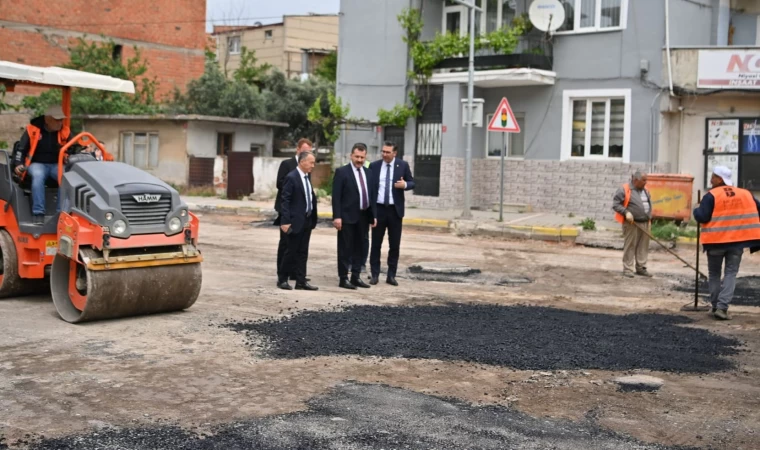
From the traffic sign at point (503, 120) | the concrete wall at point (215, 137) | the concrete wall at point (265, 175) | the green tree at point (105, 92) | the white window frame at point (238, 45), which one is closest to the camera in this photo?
the traffic sign at point (503, 120)

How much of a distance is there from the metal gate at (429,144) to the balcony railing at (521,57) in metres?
1.43

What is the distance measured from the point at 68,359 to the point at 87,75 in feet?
13.6

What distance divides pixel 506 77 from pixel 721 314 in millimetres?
13774

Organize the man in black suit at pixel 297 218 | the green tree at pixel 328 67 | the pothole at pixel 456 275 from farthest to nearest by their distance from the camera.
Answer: the green tree at pixel 328 67 → the pothole at pixel 456 275 → the man in black suit at pixel 297 218

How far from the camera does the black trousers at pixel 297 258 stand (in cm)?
1162

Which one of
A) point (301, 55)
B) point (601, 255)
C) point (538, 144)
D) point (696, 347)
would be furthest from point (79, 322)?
point (301, 55)

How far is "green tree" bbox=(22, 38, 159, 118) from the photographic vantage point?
33.6 metres

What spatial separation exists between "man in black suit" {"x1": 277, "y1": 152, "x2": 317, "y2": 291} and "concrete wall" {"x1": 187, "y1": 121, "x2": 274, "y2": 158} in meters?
20.2

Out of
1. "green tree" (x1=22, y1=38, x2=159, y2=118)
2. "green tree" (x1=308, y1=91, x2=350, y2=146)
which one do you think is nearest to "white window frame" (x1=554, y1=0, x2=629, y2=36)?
"green tree" (x1=308, y1=91, x2=350, y2=146)

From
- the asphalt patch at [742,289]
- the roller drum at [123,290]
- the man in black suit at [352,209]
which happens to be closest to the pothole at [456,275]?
the man in black suit at [352,209]

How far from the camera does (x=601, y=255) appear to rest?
1728 centimetres

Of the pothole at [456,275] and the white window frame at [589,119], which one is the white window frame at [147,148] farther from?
the pothole at [456,275]

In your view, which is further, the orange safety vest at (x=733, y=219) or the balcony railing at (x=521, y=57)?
the balcony railing at (x=521, y=57)

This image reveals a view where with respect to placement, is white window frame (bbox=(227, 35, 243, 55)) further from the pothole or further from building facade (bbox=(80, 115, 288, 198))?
the pothole
